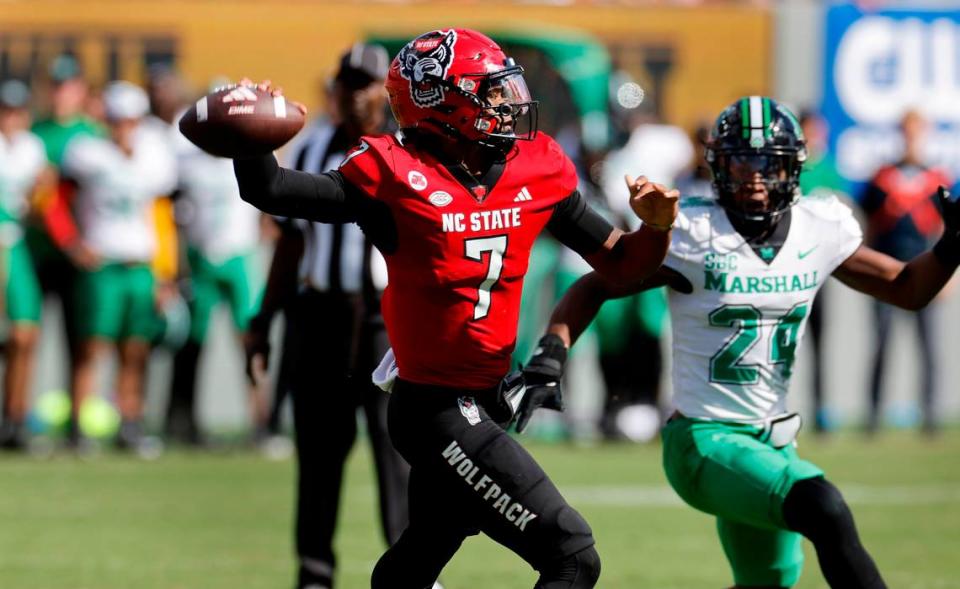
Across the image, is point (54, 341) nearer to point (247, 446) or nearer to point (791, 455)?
point (247, 446)

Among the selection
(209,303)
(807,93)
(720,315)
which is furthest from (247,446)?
(720,315)

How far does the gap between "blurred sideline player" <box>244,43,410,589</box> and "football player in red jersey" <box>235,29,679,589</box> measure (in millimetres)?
1525

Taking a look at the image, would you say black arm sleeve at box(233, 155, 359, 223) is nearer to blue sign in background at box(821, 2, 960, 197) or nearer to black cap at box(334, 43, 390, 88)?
black cap at box(334, 43, 390, 88)

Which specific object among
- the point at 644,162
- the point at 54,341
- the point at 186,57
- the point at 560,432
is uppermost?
the point at 186,57

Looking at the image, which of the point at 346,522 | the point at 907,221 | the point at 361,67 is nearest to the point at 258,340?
the point at 361,67

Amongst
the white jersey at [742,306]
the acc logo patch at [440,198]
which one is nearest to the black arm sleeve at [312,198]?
the acc logo patch at [440,198]

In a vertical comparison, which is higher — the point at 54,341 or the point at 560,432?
the point at 54,341

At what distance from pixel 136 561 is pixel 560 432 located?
637cm

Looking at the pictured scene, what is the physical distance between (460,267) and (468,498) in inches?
25.2

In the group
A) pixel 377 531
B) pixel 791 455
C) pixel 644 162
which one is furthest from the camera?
pixel 644 162

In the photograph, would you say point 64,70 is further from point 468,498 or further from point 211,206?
point 468,498

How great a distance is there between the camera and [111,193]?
38.5 feet

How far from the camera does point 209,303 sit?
12016 millimetres

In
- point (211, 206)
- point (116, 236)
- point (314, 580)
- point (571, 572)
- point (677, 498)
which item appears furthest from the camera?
point (211, 206)
